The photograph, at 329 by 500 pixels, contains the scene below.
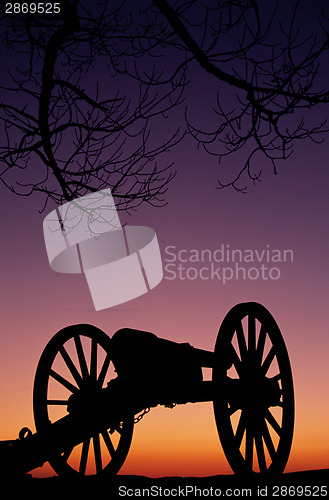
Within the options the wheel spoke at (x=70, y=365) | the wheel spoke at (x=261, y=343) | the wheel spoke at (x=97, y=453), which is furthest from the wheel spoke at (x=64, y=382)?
the wheel spoke at (x=261, y=343)

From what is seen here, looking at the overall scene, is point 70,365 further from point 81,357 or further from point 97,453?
point 97,453

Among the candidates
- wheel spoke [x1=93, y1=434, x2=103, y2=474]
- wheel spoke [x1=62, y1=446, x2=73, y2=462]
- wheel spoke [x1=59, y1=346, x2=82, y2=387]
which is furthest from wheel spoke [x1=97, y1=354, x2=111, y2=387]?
wheel spoke [x1=62, y1=446, x2=73, y2=462]

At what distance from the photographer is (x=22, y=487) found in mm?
6238

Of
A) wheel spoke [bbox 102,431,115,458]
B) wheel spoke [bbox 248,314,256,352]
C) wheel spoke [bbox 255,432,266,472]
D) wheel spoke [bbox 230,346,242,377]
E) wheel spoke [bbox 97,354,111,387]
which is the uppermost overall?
wheel spoke [bbox 248,314,256,352]

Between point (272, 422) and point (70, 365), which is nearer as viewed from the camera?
point (272, 422)

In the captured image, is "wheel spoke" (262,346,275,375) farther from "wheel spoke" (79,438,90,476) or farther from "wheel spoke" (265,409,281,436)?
"wheel spoke" (79,438,90,476)

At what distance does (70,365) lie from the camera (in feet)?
22.9

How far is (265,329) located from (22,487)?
8.19 feet

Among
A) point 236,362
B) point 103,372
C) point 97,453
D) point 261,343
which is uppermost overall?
point 261,343

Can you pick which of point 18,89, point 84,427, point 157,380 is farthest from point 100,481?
point 18,89

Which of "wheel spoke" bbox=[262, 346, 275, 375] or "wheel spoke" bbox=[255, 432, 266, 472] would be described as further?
"wheel spoke" bbox=[262, 346, 275, 375]

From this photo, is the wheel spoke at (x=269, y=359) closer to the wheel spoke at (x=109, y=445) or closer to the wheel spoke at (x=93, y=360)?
the wheel spoke at (x=93, y=360)

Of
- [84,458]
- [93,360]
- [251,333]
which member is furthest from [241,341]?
[84,458]

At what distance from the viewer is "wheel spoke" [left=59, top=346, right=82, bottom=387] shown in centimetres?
697
